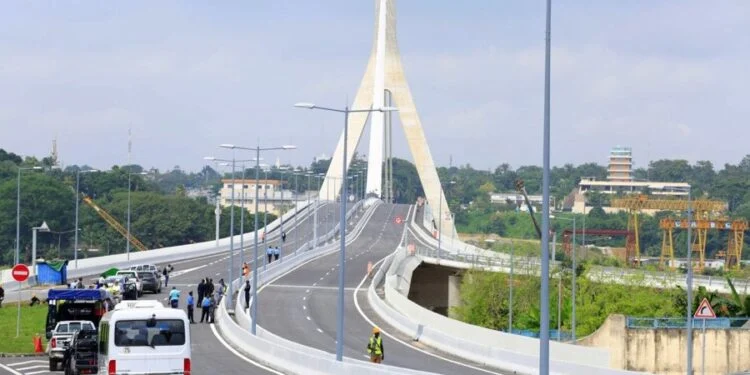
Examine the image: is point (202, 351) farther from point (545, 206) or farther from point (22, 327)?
point (545, 206)

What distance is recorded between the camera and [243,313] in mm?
61625

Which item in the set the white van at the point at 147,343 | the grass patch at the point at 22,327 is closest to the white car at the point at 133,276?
the grass patch at the point at 22,327

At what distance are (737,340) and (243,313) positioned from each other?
1968cm

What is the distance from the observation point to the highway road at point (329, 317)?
4997 centimetres

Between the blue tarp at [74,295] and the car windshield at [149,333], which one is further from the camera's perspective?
the blue tarp at [74,295]

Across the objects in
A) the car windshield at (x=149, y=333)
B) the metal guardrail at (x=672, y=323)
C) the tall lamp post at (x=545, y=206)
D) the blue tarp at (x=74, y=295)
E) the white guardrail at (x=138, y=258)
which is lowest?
the white guardrail at (x=138, y=258)

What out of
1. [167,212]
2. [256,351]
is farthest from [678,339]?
[167,212]

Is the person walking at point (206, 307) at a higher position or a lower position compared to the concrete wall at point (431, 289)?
higher

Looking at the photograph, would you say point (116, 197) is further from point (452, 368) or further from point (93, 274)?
point (452, 368)

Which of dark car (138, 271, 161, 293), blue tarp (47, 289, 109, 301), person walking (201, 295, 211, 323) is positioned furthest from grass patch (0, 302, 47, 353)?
dark car (138, 271, 161, 293)

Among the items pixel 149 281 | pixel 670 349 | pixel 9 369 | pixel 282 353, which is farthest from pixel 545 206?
pixel 149 281

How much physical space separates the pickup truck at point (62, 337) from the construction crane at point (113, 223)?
12080 cm

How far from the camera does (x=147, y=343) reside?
3241 cm

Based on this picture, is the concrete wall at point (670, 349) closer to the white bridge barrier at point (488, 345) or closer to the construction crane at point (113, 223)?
the white bridge barrier at point (488, 345)
